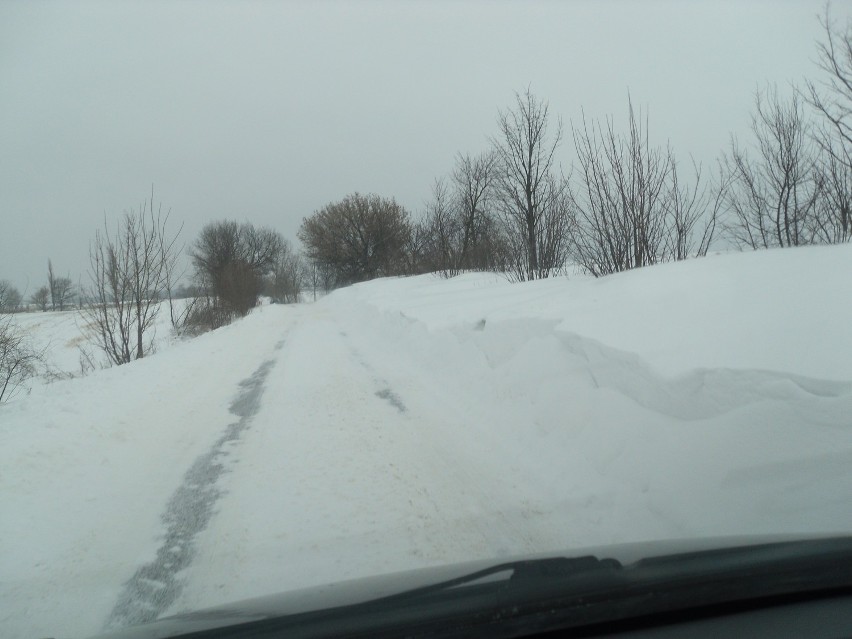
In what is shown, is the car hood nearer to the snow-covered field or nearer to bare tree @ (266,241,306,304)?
the snow-covered field

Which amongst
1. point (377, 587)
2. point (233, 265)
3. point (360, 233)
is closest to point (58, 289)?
point (233, 265)

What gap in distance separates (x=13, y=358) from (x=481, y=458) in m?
12.1

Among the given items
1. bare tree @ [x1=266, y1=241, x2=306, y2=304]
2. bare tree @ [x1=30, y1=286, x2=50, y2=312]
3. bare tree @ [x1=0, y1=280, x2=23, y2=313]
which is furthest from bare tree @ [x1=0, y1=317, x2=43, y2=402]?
bare tree @ [x1=266, y1=241, x2=306, y2=304]

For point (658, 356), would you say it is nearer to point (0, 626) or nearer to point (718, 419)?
point (718, 419)

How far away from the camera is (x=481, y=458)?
5.42 m

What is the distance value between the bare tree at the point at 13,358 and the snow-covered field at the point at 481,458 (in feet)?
17.8

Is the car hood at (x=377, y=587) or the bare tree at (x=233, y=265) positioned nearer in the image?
the car hood at (x=377, y=587)

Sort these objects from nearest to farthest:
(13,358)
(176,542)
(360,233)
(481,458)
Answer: (176,542) < (481,458) < (13,358) < (360,233)

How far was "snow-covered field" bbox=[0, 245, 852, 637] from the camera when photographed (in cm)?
360

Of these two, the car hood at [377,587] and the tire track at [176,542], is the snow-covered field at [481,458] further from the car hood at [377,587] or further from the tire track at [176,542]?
the car hood at [377,587]

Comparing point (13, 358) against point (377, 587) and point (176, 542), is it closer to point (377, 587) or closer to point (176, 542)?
point (176, 542)

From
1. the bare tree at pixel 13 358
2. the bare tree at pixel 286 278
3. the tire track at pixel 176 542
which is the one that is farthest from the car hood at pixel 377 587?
the bare tree at pixel 286 278

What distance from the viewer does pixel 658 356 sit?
17.0ft

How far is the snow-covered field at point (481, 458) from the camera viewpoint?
142 inches
